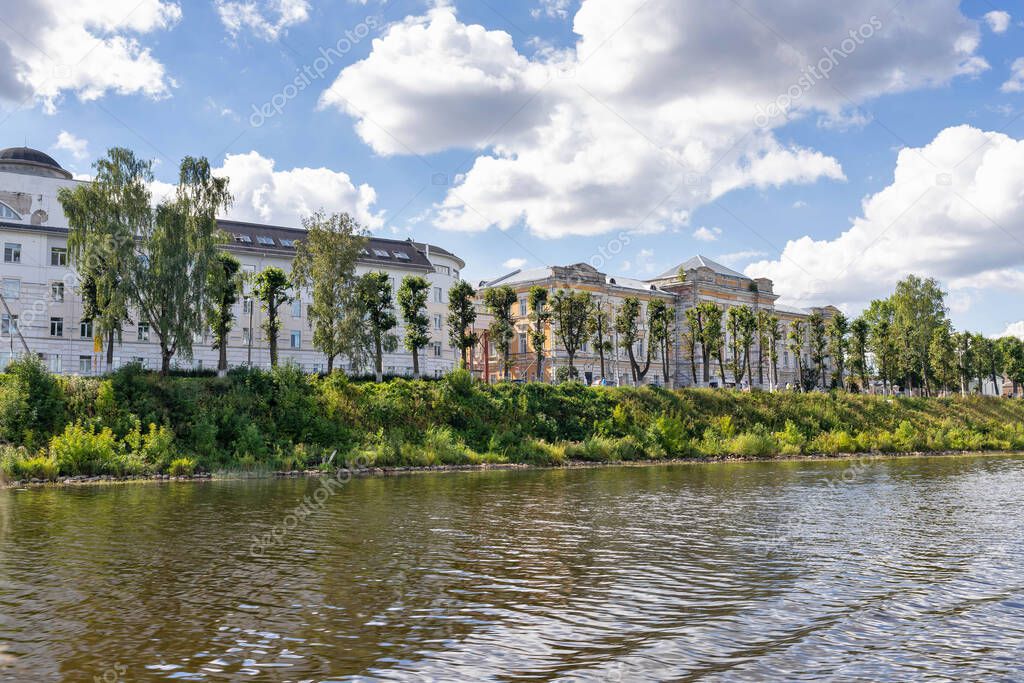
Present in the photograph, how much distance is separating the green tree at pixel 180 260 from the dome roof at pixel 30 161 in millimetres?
38323

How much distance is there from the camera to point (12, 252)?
2753 inches

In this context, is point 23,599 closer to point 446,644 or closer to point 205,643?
point 205,643

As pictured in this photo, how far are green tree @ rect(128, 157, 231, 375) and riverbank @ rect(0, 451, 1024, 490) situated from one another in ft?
40.7

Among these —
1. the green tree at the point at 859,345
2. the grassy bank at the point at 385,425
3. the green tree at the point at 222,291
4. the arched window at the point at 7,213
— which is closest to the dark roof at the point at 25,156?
the arched window at the point at 7,213

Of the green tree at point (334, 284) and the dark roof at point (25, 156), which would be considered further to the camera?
the dark roof at point (25, 156)

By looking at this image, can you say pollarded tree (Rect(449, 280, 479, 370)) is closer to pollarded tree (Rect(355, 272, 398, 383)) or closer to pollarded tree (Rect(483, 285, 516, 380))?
pollarded tree (Rect(483, 285, 516, 380))

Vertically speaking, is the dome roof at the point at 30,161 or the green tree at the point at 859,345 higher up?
the dome roof at the point at 30,161

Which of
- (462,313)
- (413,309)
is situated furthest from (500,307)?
(413,309)

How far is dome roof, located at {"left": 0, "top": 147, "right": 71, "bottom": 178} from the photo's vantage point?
80750mm

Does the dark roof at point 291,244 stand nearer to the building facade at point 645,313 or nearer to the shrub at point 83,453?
the building facade at point 645,313

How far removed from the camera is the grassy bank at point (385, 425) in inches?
1704

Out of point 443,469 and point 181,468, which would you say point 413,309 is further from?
point 181,468

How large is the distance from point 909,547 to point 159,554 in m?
17.9

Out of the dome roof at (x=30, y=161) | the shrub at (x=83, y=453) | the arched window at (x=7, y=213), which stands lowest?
the shrub at (x=83, y=453)
